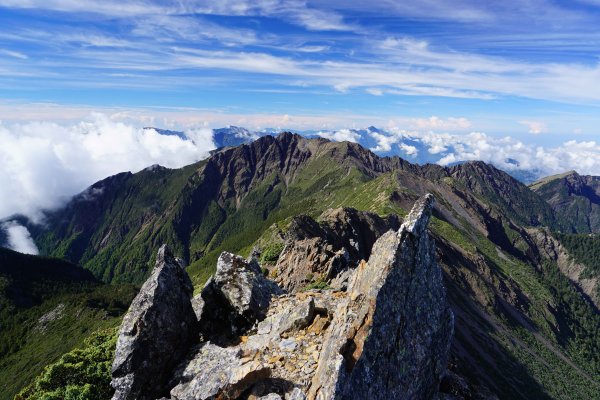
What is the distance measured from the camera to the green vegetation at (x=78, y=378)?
22.6 metres

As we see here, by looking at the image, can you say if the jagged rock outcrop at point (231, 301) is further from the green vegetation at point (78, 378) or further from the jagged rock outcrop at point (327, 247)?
the jagged rock outcrop at point (327, 247)

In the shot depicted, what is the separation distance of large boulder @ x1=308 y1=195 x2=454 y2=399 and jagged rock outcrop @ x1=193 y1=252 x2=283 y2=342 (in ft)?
23.6

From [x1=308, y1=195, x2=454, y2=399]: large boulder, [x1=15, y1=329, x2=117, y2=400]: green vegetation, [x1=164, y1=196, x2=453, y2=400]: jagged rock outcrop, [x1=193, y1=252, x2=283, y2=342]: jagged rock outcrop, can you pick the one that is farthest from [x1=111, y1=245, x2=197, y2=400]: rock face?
[x1=308, y1=195, x2=454, y2=399]: large boulder

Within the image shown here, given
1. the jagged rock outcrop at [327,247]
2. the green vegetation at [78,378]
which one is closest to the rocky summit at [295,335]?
the green vegetation at [78,378]

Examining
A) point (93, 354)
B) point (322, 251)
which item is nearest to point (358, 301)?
point (93, 354)

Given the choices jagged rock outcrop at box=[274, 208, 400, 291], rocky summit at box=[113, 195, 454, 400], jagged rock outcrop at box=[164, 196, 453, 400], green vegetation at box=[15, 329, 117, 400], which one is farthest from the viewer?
jagged rock outcrop at box=[274, 208, 400, 291]

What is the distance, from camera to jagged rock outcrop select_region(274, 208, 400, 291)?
64875 millimetres

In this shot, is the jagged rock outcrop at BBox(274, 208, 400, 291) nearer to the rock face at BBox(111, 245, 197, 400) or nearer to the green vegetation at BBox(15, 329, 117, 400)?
the rock face at BBox(111, 245, 197, 400)

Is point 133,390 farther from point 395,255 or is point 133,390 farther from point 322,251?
point 322,251

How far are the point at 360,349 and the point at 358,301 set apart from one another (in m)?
2.38

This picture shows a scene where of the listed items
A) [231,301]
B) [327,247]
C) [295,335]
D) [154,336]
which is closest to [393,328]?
[295,335]

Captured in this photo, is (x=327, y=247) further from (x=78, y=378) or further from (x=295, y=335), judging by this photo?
(x=295, y=335)

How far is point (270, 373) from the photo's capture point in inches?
720

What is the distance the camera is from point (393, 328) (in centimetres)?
1884
